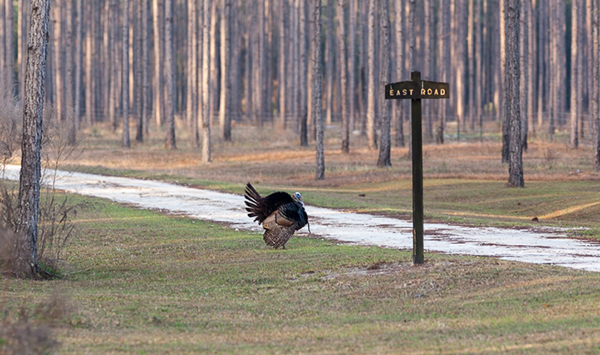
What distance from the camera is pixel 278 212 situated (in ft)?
43.3

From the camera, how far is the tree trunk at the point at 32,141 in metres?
11.0

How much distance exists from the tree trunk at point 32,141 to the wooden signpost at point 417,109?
16.2 feet

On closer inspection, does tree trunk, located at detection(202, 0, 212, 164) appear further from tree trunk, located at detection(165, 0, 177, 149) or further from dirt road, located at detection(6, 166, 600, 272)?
dirt road, located at detection(6, 166, 600, 272)

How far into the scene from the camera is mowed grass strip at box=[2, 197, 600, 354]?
23.6 feet

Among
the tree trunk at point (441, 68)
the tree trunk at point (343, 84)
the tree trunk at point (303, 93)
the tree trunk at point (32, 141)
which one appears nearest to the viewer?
the tree trunk at point (32, 141)

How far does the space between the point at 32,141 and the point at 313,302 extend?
469 centimetres

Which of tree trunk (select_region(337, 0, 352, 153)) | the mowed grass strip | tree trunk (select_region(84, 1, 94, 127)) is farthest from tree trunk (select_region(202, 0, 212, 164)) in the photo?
tree trunk (select_region(84, 1, 94, 127))

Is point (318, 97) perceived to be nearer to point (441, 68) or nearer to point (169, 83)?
point (169, 83)

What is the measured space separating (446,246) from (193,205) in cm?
1070

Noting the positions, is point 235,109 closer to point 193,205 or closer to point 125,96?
point 125,96

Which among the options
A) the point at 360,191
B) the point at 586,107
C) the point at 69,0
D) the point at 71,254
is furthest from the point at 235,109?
the point at 71,254

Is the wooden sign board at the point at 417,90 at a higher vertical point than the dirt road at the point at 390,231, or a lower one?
higher

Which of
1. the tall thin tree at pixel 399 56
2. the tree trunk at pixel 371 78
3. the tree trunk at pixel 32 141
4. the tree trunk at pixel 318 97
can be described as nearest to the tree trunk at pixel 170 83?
the tree trunk at pixel 371 78

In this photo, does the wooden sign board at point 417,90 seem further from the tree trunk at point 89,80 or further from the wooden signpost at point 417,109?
the tree trunk at point 89,80
